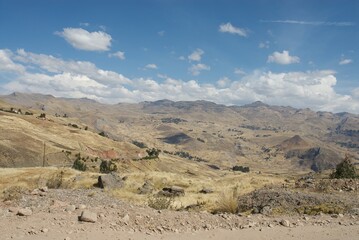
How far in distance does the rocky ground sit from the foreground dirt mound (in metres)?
2.02

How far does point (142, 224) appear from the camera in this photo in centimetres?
1505

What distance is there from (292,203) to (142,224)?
10.7 m

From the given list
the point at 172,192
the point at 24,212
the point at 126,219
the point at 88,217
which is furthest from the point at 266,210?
the point at 172,192

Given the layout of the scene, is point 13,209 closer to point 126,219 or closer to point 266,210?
point 126,219

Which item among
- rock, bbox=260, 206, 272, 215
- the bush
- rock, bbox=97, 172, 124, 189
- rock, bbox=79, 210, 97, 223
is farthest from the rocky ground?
the bush

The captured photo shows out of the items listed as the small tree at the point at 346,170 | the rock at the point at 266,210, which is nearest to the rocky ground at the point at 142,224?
the rock at the point at 266,210

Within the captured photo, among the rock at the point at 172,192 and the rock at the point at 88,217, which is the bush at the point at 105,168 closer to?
the rock at the point at 172,192

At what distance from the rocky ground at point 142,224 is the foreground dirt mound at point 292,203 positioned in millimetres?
→ 2018

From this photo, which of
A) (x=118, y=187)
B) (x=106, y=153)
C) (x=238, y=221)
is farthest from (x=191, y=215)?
(x=106, y=153)

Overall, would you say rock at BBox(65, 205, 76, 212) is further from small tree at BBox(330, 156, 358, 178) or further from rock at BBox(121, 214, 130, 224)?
small tree at BBox(330, 156, 358, 178)

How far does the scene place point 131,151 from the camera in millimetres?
187750

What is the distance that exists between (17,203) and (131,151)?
173 meters

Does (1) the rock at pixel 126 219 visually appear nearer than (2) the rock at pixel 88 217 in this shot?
No

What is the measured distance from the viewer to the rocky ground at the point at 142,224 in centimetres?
1338
